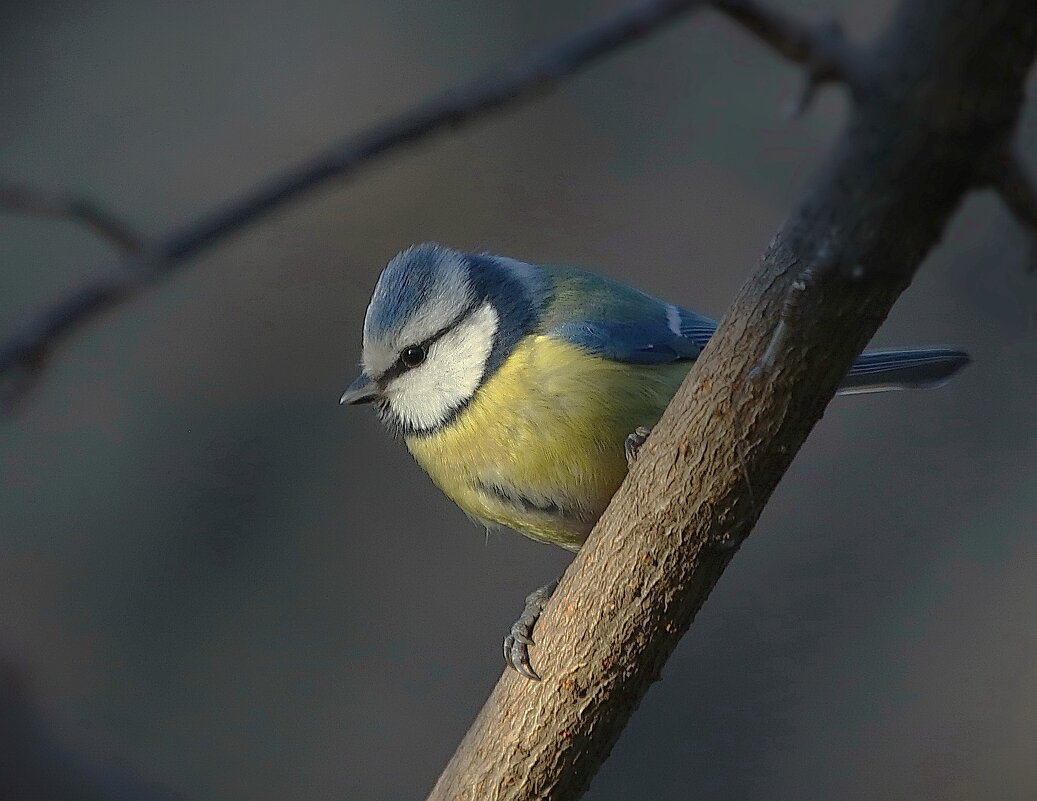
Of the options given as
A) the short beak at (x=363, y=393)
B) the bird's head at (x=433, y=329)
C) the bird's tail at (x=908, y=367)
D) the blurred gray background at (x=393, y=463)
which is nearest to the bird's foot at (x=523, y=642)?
the bird's head at (x=433, y=329)

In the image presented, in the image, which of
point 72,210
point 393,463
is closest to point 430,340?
point 72,210

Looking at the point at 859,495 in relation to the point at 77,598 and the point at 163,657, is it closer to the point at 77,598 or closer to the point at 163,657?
the point at 163,657

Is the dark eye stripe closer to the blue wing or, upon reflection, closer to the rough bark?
the blue wing

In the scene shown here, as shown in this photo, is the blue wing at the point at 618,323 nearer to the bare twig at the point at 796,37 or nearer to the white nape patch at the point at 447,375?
the white nape patch at the point at 447,375

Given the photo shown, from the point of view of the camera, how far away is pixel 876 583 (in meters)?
2.99

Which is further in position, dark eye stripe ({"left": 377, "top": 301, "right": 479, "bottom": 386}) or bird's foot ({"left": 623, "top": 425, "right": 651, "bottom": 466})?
dark eye stripe ({"left": 377, "top": 301, "right": 479, "bottom": 386})

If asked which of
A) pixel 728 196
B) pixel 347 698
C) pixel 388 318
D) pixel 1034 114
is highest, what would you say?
pixel 1034 114

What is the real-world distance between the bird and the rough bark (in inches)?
6.2

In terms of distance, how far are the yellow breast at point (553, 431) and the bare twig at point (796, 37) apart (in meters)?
1.01

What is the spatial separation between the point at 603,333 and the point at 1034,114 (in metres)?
2.22

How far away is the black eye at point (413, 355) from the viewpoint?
171 cm

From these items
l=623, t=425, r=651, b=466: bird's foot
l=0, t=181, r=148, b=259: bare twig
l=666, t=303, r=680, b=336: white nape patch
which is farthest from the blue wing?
l=0, t=181, r=148, b=259: bare twig

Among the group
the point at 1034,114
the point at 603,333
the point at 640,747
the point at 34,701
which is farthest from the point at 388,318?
the point at 1034,114

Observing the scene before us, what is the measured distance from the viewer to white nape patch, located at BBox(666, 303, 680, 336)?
1.71m
